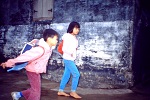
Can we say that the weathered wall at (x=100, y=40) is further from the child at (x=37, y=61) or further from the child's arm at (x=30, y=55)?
the child's arm at (x=30, y=55)

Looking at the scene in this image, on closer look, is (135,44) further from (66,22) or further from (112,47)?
(66,22)

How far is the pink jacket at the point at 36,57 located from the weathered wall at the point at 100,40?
2822mm

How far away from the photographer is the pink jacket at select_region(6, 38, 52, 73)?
10.3 ft

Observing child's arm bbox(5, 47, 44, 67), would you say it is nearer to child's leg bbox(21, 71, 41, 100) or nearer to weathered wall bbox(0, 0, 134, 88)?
child's leg bbox(21, 71, 41, 100)

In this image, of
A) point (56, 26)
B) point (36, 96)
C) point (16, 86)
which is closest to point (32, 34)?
point (56, 26)

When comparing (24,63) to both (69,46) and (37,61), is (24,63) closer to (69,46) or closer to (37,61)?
(37,61)

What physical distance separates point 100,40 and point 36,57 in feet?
10.2

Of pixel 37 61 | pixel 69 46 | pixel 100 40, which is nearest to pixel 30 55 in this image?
pixel 37 61

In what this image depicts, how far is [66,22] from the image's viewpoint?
21.6 ft

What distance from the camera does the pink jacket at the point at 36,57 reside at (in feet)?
10.3

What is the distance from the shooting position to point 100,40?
5953 mm

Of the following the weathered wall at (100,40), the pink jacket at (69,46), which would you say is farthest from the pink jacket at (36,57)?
the weathered wall at (100,40)

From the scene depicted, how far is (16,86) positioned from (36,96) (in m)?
2.48

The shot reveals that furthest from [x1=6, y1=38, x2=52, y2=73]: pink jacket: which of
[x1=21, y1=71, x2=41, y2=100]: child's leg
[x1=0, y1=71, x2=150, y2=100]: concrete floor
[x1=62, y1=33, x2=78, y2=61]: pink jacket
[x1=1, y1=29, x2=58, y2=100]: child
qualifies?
[x1=0, y1=71, x2=150, y2=100]: concrete floor
